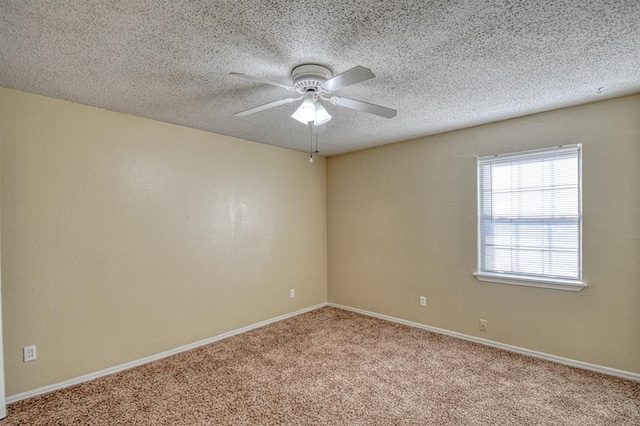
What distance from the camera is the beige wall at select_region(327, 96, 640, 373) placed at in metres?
2.69

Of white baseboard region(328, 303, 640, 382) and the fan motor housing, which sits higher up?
the fan motor housing

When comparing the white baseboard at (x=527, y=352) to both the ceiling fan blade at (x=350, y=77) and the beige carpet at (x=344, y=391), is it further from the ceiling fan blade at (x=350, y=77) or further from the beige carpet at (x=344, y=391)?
the ceiling fan blade at (x=350, y=77)

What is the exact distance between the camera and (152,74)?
2180 mm

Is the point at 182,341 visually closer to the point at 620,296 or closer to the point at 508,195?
the point at 508,195

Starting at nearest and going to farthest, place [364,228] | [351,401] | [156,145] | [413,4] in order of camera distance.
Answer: [413,4] → [351,401] → [156,145] → [364,228]

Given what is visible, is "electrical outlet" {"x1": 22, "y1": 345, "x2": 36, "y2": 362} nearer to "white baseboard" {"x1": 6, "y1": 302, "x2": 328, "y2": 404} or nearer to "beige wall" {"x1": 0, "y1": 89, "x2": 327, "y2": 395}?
"beige wall" {"x1": 0, "y1": 89, "x2": 327, "y2": 395}

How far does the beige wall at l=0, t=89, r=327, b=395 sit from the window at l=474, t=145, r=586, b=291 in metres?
2.59

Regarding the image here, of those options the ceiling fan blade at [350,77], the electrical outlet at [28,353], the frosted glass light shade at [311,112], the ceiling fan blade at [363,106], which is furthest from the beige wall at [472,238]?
the electrical outlet at [28,353]

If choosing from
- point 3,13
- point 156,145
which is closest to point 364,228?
point 156,145

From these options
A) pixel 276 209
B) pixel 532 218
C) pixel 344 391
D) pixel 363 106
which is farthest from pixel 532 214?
pixel 276 209

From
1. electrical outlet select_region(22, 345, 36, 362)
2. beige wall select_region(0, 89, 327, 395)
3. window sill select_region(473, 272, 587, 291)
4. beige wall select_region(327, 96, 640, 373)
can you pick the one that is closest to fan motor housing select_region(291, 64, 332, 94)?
beige wall select_region(0, 89, 327, 395)

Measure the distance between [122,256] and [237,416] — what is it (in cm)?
180

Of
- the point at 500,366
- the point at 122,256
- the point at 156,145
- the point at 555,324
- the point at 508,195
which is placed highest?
the point at 156,145

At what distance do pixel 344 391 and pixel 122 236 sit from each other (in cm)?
242
